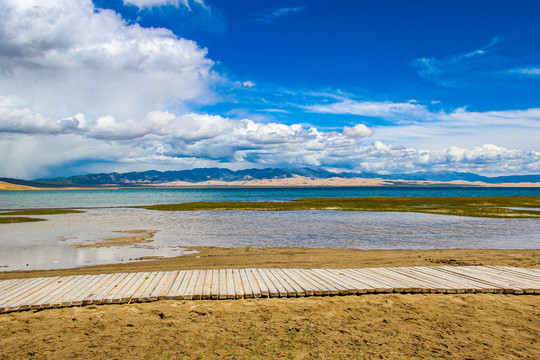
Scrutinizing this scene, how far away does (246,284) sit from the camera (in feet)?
43.5

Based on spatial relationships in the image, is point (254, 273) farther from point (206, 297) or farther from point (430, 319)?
point (430, 319)

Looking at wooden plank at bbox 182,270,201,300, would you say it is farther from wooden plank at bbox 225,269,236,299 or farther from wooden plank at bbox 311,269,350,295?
wooden plank at bbox 311,269,350,295

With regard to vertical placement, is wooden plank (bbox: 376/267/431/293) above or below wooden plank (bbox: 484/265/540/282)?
below

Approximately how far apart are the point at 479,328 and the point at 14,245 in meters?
31.0

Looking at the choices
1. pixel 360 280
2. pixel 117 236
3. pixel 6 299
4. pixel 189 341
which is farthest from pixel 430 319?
pixel 117 236

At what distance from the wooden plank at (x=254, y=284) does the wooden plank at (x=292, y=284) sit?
3.31 ft

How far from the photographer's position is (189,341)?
923cm

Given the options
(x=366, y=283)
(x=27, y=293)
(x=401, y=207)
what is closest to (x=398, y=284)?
(x=366, y=283)

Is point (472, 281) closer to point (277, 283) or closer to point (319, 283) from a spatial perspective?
point (319, 283)

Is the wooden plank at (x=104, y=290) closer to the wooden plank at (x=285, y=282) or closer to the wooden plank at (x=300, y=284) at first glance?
the wooden plank at (x=285, y=282)

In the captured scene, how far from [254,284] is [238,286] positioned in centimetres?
61

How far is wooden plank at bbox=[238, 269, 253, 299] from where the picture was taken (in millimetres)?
12202

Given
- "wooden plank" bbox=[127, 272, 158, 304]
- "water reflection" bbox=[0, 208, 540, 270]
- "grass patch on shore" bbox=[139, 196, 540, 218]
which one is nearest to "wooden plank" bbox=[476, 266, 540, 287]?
"water reflection" bbox=[0, 208, 540, 270]

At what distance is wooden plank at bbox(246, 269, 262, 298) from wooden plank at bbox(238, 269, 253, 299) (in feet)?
0.27
